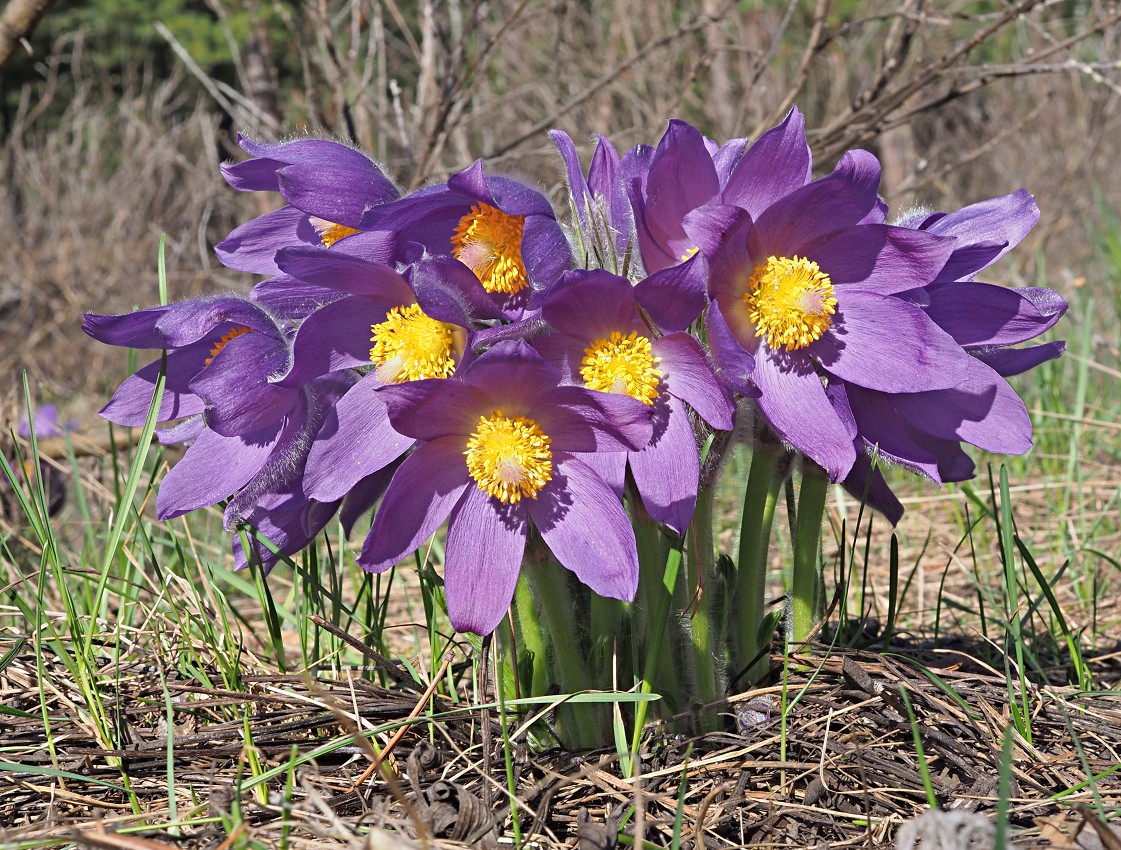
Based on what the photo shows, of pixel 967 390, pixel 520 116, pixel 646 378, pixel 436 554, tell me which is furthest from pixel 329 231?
pixel 520 116

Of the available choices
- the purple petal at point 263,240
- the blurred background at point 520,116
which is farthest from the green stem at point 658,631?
the blurred background at point 520,116

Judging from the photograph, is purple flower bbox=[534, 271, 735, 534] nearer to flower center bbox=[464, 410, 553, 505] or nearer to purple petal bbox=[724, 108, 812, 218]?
flower center bbox=[464, 410, 553, 505]

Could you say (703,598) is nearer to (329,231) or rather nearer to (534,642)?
(534,642)

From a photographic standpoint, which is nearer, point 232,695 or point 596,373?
point 596,373

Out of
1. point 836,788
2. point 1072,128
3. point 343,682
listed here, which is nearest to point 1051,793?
point 836,788

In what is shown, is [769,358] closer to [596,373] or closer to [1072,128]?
[596,373]
